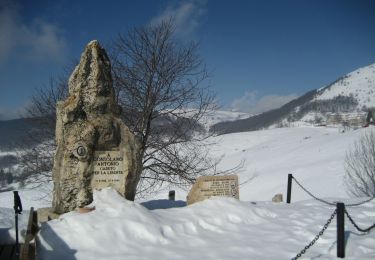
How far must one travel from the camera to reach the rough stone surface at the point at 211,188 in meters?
10.1

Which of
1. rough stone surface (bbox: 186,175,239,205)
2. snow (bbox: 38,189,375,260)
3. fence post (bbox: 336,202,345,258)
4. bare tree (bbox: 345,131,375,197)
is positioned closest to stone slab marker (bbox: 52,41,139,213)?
snow (bbox: 38,189,375,260)

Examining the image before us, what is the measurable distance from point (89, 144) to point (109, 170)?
0.72m

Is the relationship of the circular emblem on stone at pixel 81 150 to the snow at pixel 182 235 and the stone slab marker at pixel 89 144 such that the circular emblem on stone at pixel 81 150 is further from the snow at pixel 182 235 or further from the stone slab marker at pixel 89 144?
the snow at pixel 182 235

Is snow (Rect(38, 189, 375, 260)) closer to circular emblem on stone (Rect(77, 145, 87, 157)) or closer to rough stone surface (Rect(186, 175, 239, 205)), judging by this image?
circular emblem on stone (Rect(77, 145, 87, 157))

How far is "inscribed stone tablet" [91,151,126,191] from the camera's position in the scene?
8273 mm

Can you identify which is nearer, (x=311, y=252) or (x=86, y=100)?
(x=311, y=252)

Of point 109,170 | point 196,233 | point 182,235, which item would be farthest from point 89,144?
point 196,233

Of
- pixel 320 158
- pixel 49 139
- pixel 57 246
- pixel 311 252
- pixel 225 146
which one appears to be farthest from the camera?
pixel 225 146

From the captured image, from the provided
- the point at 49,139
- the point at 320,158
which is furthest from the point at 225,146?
the point at 49,139

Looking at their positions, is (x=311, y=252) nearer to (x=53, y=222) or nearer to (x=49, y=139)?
(x=53, y=222)

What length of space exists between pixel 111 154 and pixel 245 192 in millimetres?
19630

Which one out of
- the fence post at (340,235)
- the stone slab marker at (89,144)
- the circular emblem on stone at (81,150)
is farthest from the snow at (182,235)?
the circular emblem on stone at (81,150)

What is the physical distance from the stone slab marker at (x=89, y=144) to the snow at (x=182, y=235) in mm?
445

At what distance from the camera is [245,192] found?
2678 centimetres
